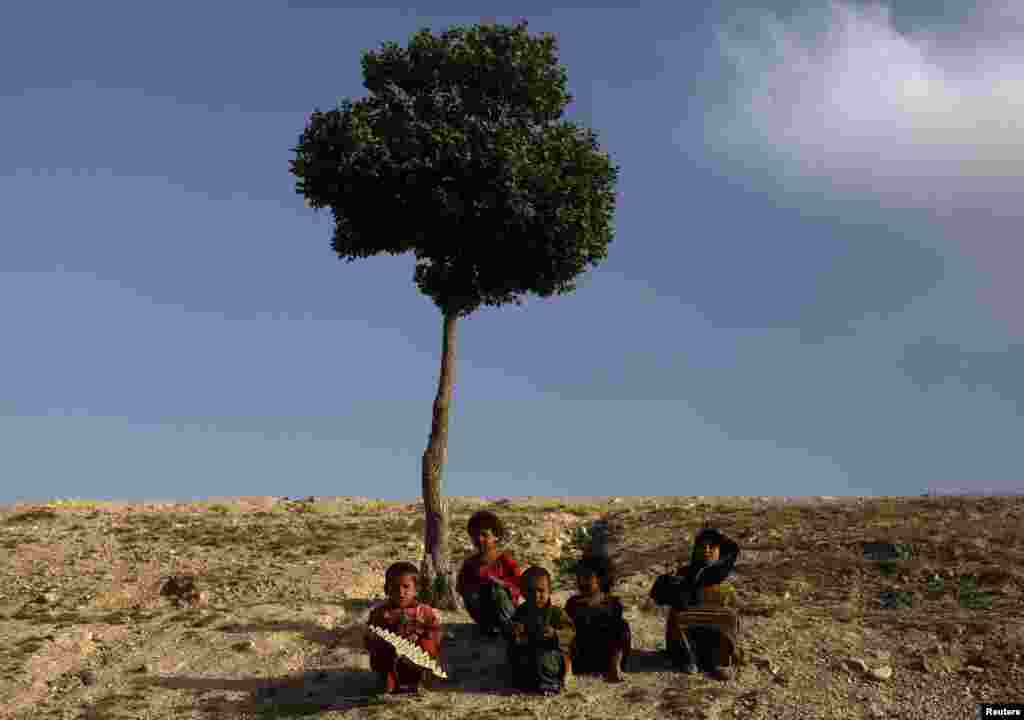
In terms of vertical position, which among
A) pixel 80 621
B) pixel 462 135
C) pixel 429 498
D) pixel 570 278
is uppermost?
pixel 462 135

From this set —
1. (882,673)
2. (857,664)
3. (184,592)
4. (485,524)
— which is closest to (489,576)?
(485,524)

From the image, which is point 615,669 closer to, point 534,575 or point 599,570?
point 599,570

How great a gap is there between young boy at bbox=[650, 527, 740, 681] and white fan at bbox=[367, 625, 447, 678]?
3515mm

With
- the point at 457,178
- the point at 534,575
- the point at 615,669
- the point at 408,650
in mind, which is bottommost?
the point at 615,669

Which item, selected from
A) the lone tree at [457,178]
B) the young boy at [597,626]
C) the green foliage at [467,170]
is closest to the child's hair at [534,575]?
the young boy at [597,626]

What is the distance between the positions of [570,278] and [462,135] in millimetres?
3561

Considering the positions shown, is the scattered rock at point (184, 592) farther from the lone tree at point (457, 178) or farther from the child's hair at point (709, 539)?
the child's hair at point (709, 539)

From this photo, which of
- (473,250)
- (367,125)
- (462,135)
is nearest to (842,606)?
(473,250)

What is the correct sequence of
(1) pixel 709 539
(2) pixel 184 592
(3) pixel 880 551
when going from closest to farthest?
(1) pixel 709 539, (2) pixel 184 592, (3) pixel 880 551

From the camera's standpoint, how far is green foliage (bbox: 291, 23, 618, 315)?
19406 millimetres

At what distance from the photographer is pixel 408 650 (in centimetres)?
1466

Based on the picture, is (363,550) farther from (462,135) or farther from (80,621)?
(462,135)

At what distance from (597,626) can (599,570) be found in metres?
0.81

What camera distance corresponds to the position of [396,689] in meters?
15.1
